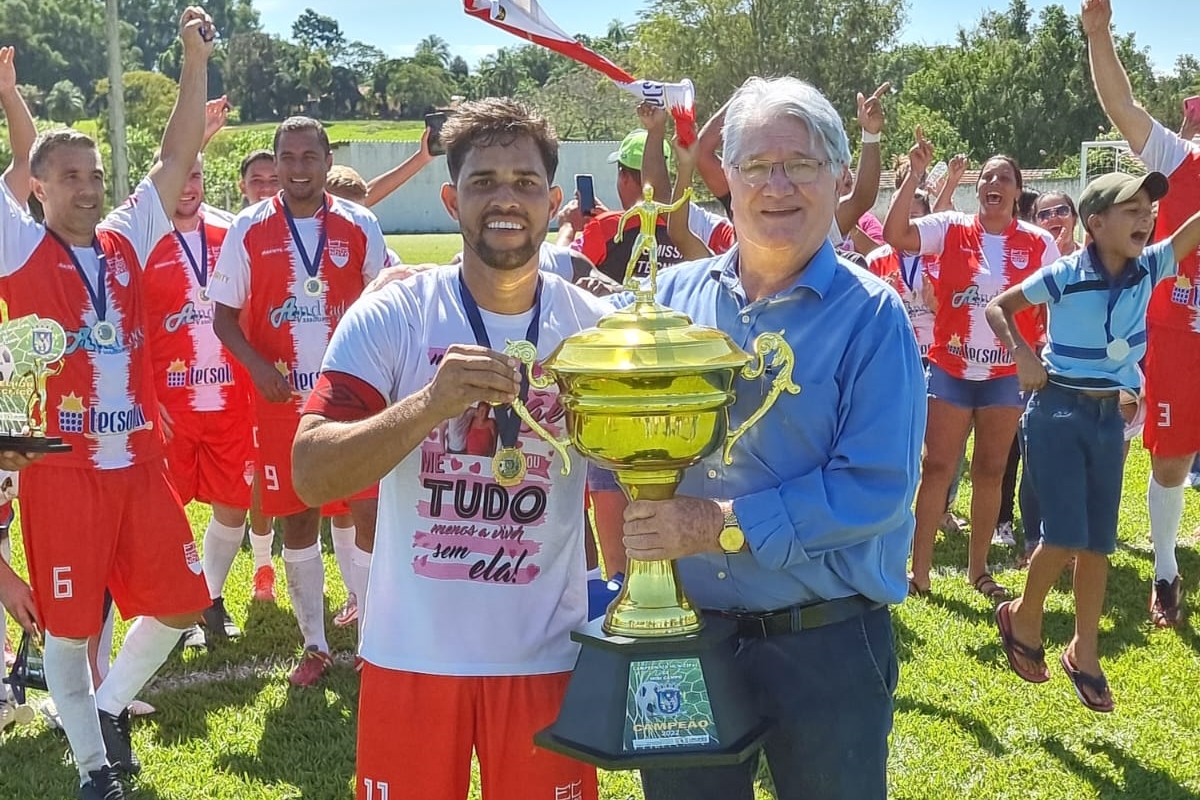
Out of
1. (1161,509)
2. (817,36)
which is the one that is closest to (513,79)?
(817,36)

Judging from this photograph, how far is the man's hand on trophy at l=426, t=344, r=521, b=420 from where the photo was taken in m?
1.90

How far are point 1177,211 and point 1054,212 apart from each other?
287 centimetres

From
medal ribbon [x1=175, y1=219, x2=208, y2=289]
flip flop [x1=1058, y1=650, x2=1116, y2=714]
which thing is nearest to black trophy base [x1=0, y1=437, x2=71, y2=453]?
medal ribbon [x1=175, y1=219, x2=208, y2=289]

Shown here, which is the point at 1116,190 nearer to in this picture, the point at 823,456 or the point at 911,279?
the point at 911,279

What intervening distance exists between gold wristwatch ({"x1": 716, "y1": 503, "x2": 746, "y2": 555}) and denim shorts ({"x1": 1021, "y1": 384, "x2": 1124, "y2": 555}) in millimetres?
2680

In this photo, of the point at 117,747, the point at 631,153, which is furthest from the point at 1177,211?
the point at 117,747

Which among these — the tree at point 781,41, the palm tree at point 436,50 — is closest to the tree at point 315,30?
the palm tree at point 436,50

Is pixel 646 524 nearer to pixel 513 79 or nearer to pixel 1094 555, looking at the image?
pixel 1094 555

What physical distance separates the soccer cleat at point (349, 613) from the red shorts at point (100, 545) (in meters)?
1.70

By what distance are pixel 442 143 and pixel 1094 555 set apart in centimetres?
319

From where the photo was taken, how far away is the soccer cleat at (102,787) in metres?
3.76

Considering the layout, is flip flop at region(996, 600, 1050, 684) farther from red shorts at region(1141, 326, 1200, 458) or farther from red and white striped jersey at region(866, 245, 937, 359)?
red and white striped jersey at region(866, 245, 937, 359)

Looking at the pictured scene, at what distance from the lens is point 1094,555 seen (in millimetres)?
4348

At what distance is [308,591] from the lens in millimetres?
5027
